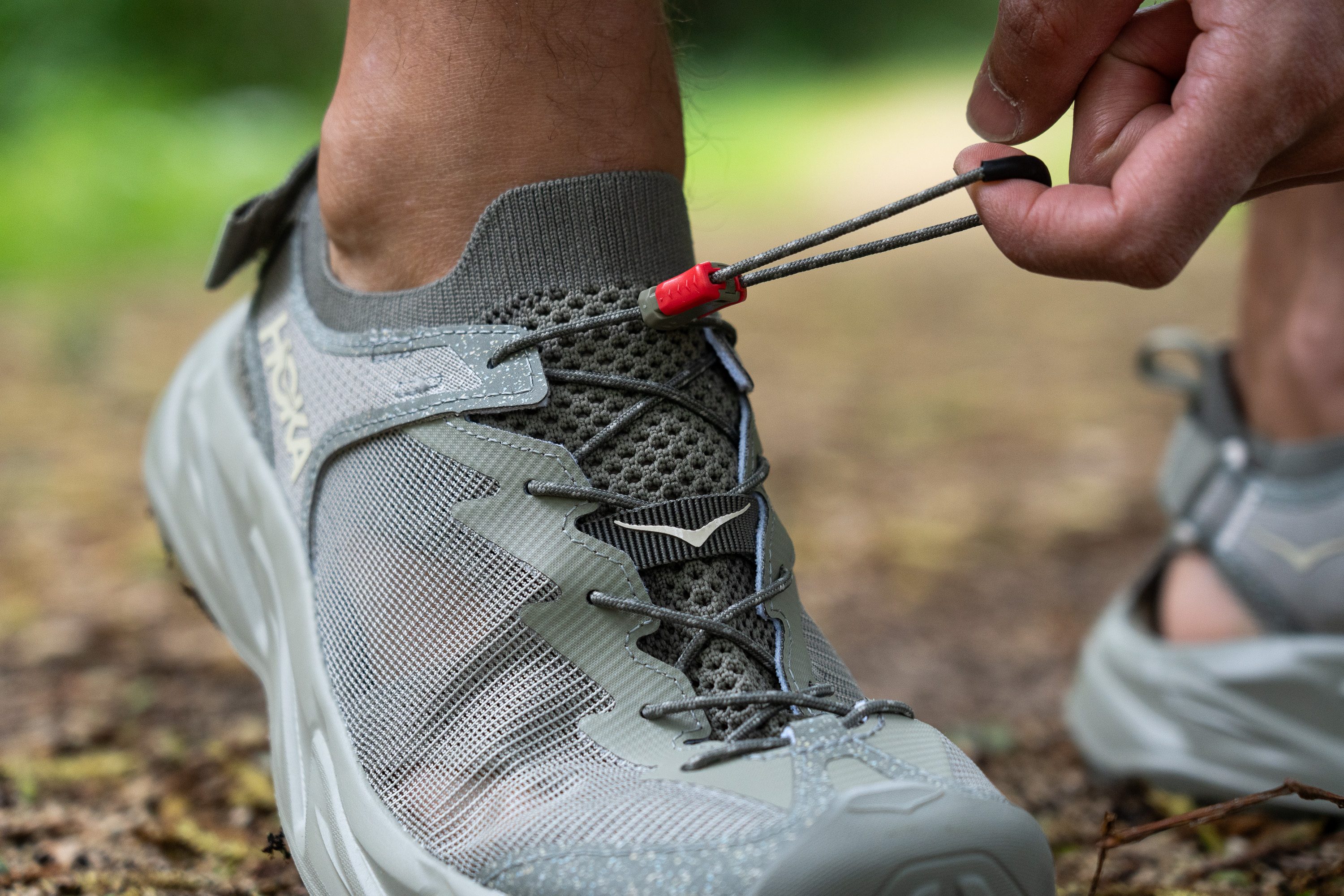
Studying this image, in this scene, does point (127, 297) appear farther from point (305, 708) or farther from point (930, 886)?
point (930, 886)

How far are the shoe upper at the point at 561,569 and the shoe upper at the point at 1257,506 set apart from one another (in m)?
0.88

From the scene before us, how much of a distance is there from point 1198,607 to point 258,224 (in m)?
1.45

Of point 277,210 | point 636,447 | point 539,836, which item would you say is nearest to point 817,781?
point 539,836

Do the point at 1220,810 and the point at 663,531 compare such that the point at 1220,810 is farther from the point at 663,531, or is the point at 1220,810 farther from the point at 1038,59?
the point at 1038,59

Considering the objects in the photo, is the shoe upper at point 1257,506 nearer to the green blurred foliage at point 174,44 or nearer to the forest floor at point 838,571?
Result: the forest floor at point 838,571

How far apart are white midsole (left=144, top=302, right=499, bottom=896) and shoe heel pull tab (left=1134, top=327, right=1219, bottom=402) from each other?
1407 mm

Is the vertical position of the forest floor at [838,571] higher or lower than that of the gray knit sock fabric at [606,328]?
lower

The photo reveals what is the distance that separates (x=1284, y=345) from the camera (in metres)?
1.62

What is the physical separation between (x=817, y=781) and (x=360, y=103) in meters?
0.75

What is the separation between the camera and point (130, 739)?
5.25 feet

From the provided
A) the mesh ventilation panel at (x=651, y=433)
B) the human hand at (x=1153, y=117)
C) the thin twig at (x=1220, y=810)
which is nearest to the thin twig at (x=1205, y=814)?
the thin twig at (x=1220, y=810)

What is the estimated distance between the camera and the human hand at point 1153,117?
72cm

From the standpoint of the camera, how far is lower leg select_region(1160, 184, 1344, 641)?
5.10 feet

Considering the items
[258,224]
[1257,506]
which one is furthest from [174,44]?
[1257,506]
